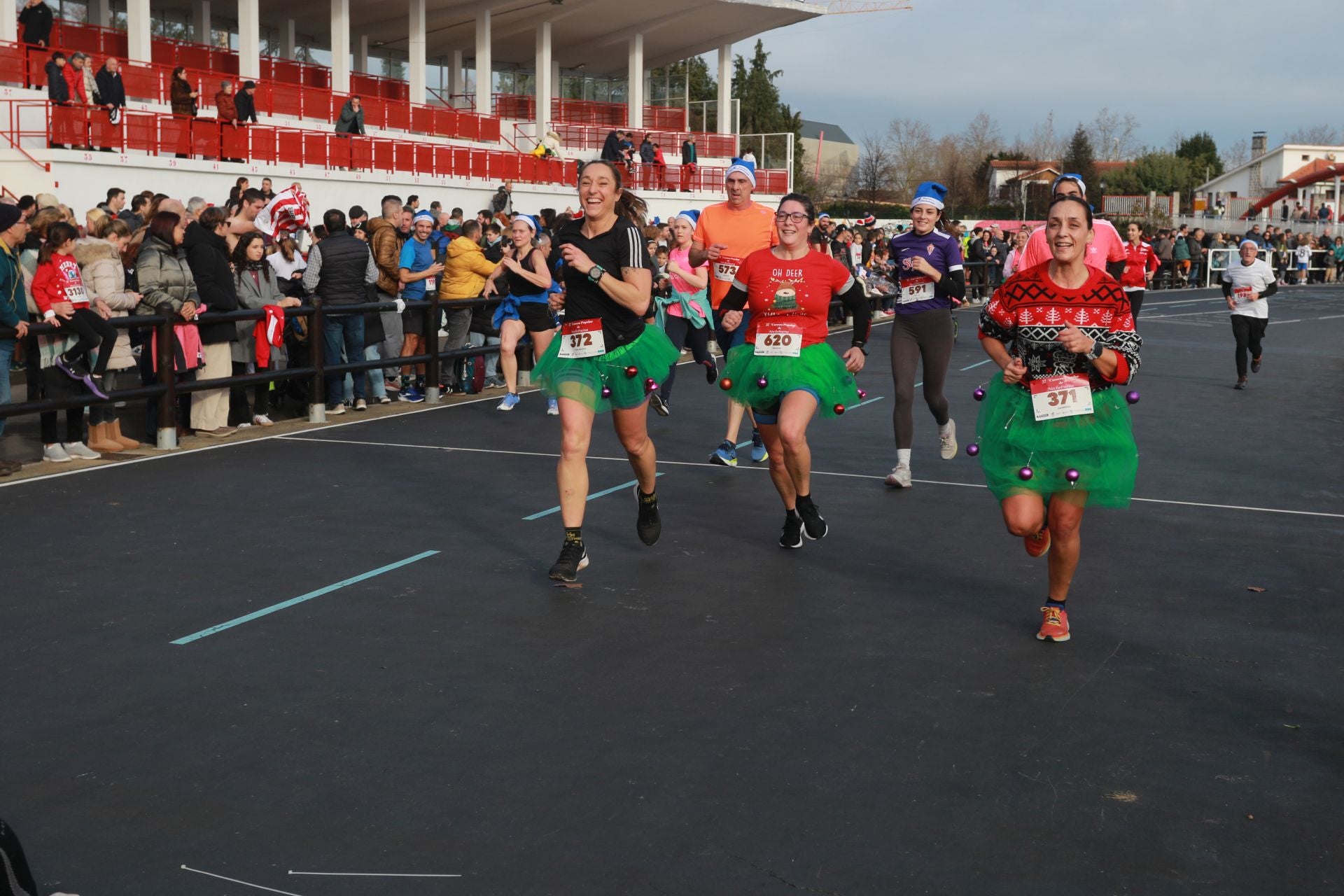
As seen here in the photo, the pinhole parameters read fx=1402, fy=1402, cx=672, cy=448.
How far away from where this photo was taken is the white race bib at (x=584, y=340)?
750cm

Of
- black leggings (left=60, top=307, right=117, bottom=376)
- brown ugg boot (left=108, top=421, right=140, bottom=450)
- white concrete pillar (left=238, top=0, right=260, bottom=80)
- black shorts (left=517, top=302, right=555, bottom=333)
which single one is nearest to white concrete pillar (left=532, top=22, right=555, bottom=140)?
white concrete pillar (left=238, top=0, right=260, bottom=80)

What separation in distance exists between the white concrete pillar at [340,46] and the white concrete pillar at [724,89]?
1730 cm

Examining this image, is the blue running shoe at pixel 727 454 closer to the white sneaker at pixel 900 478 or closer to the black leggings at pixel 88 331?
the white sneaker at pixel 900 478

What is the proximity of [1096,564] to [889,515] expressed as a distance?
65.1 inches

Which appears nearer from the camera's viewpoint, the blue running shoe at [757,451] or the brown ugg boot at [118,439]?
the blue running shoe at [757,451]

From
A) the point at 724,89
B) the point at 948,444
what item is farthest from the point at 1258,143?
the point at 948,444

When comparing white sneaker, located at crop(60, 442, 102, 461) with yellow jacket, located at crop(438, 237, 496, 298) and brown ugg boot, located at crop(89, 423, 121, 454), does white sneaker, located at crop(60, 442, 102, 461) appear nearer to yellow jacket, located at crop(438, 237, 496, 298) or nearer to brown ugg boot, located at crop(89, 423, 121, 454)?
brown ugg boot, located at crop(89, 423, 121, 454)

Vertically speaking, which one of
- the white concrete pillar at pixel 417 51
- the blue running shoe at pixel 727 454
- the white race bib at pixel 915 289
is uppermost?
the white concrete pillar at pixel 417 51

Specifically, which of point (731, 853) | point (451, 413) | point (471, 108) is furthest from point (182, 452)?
point (471, 108)

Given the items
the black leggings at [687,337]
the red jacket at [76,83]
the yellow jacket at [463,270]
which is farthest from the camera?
the red jacket at [76,83]

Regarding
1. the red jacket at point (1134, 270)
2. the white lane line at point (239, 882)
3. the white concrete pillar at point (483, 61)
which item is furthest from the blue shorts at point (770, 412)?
the white concrete pillar at point (483, 61)

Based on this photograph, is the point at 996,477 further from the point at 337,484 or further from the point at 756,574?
the point at 337,484

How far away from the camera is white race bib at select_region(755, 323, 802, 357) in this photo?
27.1ft

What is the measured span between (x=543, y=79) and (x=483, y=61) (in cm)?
349
